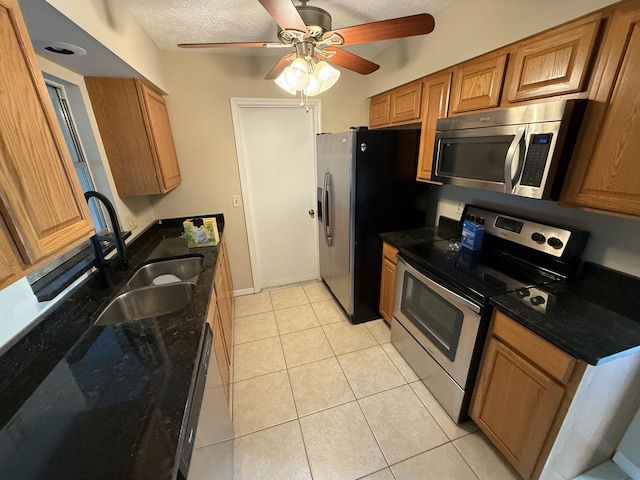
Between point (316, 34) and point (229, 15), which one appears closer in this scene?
point (316, 34)

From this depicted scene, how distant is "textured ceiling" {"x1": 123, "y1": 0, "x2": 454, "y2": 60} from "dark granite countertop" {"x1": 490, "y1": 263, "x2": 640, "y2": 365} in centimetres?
179

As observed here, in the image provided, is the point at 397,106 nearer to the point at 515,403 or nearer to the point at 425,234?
the point at 425,234

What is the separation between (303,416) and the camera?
1654 mm

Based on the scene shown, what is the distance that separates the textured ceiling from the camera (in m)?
1.51

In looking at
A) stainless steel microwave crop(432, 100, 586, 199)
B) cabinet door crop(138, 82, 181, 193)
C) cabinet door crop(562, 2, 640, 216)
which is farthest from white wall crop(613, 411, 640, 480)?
cabinet door crop(138, 82, 181, 193)

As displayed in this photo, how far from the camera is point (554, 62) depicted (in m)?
1.14

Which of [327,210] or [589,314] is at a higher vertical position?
[327,210]

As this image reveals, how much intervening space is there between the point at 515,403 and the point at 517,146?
1.22 metres

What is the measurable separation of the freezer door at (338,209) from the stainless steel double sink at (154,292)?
1197 millimetres

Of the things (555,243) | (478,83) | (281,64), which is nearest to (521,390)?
(555,243)

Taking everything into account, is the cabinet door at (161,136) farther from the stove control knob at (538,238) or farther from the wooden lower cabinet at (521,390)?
the stove control knob at (538,238)

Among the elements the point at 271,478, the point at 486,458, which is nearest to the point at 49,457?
the point at 271,478

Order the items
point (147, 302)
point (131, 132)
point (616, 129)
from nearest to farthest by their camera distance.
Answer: point (616, 129)
point (147, 302)
point (131, 132)

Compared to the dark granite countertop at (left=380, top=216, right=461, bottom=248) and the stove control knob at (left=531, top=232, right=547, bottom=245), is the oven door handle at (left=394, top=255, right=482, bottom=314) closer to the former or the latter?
the dark granite countertop at (left=380, top=216, right=461, bottom=248)
